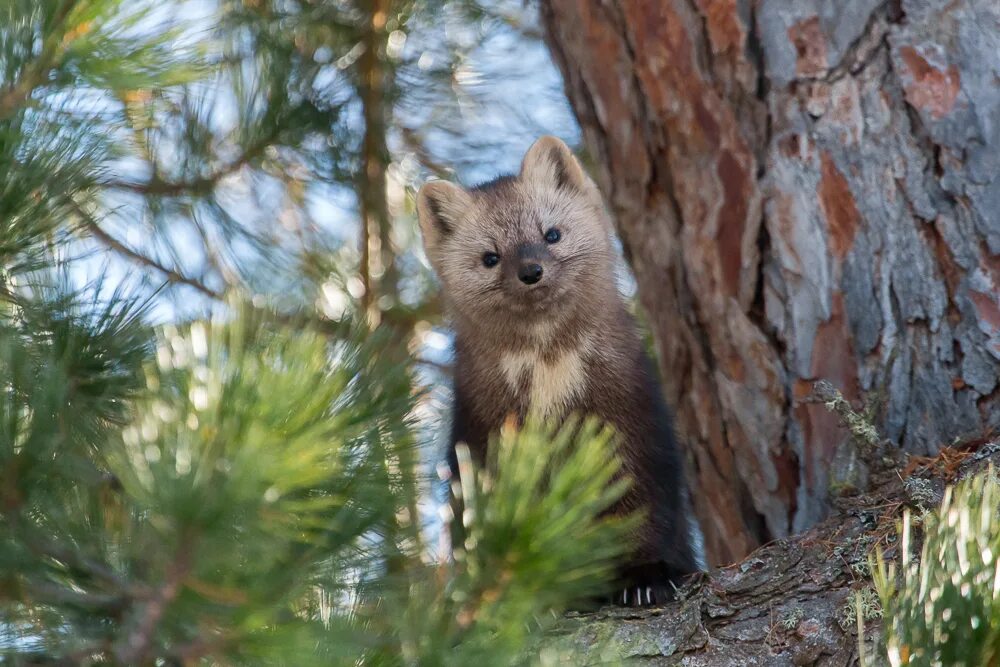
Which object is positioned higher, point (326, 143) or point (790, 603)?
point (326, 143)

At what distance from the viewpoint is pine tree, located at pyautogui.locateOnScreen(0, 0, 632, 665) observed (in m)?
1.79

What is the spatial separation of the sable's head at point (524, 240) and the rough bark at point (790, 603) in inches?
57.3

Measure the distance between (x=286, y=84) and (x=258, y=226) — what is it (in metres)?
0.69

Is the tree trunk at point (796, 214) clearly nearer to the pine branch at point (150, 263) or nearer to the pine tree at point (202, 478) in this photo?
the pine branch at point (150, 263)

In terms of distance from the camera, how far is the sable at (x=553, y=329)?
13.6 feet

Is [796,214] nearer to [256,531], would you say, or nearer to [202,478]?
[256,531]

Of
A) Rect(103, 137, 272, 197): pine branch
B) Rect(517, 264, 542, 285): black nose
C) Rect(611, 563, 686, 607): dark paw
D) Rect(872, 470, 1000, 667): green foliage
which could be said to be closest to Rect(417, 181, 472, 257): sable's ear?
Rect(517, 264, 542, 285): black nose

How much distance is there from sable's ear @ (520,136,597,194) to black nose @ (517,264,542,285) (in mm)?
629

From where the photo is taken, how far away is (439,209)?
511 cm

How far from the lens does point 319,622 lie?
203cm

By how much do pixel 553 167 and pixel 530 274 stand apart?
78 centimetres

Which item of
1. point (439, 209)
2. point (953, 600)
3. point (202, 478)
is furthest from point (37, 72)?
point (439, 209)

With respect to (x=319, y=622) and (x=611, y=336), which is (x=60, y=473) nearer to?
(x=319, y=622)

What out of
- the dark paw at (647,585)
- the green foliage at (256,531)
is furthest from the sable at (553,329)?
the green foliage at (256,531)
